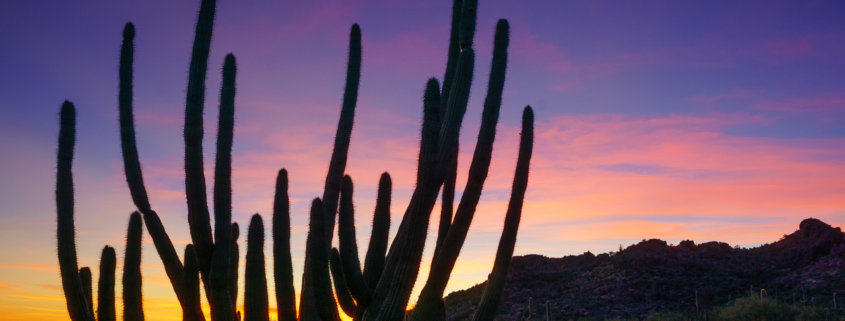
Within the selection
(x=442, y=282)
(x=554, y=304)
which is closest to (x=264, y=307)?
(x=442, y=282)

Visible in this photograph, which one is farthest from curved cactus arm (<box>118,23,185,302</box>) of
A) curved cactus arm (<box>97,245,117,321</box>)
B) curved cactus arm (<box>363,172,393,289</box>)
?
curved cactus arm (<box>363,172,393,289</box>)

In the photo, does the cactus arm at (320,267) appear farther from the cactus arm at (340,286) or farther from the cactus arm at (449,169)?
the cactus arm at (449,169)

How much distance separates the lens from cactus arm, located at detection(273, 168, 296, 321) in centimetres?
710

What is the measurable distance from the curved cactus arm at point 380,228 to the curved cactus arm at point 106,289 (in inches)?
113

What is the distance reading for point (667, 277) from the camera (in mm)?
35781

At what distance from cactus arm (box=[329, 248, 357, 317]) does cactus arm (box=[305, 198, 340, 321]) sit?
7 cm

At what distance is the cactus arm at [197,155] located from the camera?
6770 millimetres

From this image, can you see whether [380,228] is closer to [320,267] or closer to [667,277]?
[320,267]

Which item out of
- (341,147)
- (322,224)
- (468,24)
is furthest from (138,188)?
(468,24)

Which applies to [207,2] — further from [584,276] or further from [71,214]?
[584,276]

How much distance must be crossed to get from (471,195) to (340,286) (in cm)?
130

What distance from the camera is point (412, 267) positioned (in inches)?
236

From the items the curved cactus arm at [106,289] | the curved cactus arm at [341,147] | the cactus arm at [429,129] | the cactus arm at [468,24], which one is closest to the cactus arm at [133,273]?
the curved cactus arm at [106,289]

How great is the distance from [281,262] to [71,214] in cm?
212
